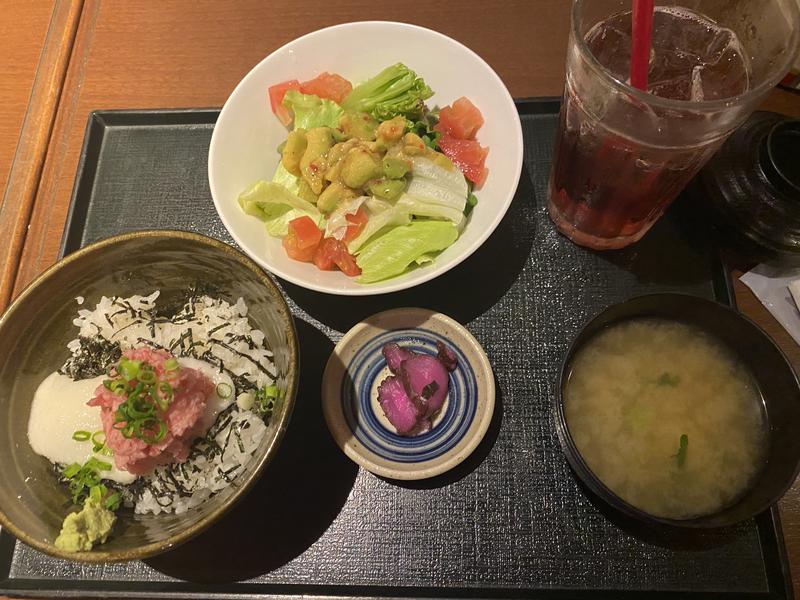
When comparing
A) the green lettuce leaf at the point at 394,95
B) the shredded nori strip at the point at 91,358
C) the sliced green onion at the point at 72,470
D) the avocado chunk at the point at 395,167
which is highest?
the green lettuce leaf at the point at 394,95

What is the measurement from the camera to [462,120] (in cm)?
184

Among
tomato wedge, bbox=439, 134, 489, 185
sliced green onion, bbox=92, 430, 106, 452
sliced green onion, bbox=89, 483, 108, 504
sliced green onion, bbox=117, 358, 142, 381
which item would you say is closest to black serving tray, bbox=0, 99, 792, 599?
tomato wedge, bbox=439, 134, 489, 185

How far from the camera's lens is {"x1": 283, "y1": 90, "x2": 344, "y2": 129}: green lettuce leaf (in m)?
1.84

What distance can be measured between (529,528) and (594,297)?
75 cm

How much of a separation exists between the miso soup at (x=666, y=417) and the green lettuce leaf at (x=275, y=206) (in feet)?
3.17

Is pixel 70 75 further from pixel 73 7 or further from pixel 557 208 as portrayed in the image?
pixel 557 208

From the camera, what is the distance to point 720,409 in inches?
59.1

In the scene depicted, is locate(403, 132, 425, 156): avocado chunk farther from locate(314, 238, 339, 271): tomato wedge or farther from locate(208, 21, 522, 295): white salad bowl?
locate(314, 238, 339, 271): tomato wedge

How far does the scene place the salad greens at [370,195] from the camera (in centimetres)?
168

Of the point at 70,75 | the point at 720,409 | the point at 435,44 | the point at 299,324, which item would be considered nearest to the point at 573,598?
the point at 720,409

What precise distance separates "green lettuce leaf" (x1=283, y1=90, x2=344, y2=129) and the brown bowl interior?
2.08 feet

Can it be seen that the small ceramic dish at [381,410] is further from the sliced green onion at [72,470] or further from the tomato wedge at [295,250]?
the sliced green onion at [72,470]

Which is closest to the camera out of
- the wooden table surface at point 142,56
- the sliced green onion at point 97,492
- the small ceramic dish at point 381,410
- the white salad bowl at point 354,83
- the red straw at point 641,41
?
the red straw at point 641,41

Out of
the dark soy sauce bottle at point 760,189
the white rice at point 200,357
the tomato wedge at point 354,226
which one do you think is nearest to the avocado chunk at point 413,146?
the tomato wedge at point 354,226
